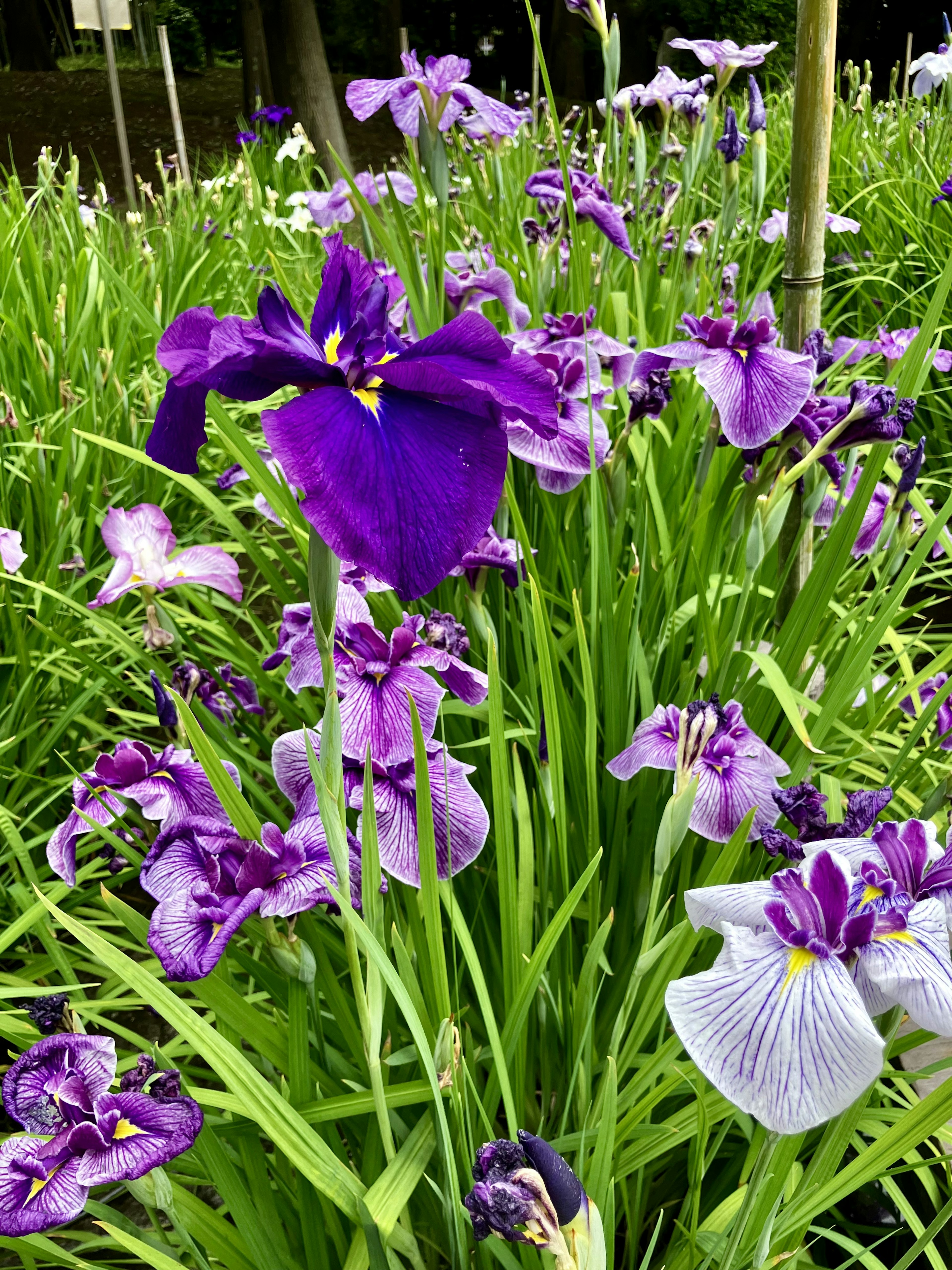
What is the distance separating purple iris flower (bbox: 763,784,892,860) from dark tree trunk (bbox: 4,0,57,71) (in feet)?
73.0

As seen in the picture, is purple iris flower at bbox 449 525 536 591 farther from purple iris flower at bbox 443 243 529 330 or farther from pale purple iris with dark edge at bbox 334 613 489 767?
purple iris flower at bbox 443 243 529 330

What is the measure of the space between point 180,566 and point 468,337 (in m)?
0.84

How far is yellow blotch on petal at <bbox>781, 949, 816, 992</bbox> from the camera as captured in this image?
23.4 inches

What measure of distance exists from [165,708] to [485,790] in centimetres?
48

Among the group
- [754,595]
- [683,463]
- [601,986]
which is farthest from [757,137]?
[601,986]

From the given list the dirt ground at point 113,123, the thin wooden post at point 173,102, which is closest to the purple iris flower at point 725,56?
the thin wooden post at point 173,102

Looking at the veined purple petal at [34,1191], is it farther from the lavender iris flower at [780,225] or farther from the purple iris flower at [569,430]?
the lavender iris flower at [780,225]

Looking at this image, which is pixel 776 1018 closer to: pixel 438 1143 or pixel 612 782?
pixel 438 1143

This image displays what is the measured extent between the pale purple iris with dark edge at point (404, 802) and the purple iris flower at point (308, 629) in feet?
0.29

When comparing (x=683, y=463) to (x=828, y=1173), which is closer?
(x=828, y=1173)

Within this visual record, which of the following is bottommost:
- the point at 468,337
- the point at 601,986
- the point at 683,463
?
the point at 601,986

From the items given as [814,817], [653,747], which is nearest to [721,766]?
[653,747]

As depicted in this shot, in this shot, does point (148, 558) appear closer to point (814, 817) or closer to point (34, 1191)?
point (34, 1191)

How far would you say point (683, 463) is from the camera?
183 cm
